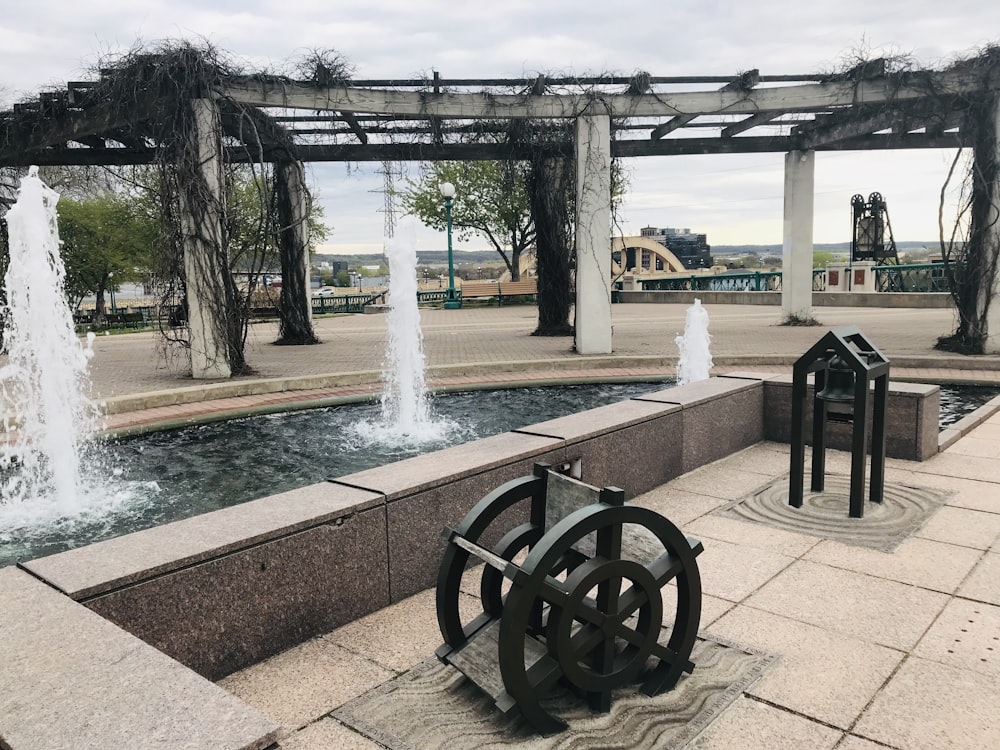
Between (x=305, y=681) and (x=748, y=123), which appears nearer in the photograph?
(x=305, y=681)

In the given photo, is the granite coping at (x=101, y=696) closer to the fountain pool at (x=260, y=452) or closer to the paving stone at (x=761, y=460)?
the fountain pool at (x=260, y=452)

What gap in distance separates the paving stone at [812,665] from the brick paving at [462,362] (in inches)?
267

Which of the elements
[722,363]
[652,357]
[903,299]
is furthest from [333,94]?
[903,299]

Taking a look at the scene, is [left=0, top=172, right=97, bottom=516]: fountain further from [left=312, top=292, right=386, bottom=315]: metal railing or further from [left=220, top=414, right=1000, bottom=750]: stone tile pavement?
[left=312, top=292, right=386, bottom=315]: metal railing

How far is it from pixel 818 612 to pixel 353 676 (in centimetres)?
209

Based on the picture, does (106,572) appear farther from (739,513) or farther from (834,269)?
(834,269)

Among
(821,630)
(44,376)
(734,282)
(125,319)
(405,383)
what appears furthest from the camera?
(125,319)

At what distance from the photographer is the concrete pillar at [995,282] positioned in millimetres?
11719

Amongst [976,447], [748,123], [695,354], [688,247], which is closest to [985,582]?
[976,447]

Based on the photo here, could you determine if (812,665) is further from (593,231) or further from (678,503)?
(593,231)

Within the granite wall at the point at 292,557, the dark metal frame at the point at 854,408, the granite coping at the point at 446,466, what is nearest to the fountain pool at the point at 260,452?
the granite coping at the point at 446,466

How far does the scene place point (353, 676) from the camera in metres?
2.99

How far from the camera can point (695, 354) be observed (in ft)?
38.2

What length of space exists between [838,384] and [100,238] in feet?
125
